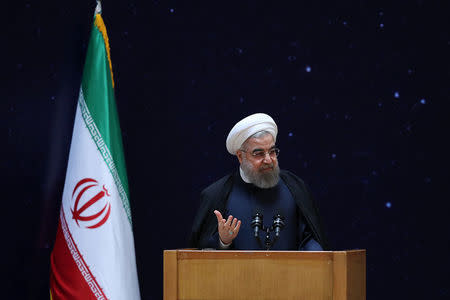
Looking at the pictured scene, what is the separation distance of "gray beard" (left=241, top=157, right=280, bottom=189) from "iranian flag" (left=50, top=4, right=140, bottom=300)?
895mm

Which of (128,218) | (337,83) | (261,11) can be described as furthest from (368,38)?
(128,218)

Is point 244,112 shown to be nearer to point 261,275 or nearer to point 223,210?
point 223,210

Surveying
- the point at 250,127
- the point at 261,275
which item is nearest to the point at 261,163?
the point at 250,127

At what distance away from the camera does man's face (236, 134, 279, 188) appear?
423cm

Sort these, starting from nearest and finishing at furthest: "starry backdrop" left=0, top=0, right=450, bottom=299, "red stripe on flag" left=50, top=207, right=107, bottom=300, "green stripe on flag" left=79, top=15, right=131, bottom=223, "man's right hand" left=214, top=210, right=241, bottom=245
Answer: "man's right hand" left=214, top=210, right=241, bottom=245 < "red stripe on flag" left=50, top=207, right=107, bottom=300 < "green stripe on flag" left=79, top=15, right=131, bottom=223 < "starry backdrop" left=0, top=0, right=450, bottom=299

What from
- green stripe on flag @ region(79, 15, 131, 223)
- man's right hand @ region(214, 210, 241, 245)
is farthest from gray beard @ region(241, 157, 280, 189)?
green stripe on flag @ region(79, 15, 131, 223)

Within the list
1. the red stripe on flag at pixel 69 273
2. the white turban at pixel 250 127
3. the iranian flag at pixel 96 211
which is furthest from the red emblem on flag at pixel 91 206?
the white turban at pixel 250 127

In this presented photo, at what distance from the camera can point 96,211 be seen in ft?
14.9

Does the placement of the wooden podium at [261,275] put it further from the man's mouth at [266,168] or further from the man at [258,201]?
the man's mouth at [266,168]

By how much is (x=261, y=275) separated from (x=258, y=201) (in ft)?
3.40

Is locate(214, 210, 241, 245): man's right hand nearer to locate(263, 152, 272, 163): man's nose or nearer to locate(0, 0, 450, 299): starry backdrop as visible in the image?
locate(263, 152, 272, 163): man's nose

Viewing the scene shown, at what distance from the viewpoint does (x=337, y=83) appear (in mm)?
5219

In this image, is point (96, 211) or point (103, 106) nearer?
point (96, 211)

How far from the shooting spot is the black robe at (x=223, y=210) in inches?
165
